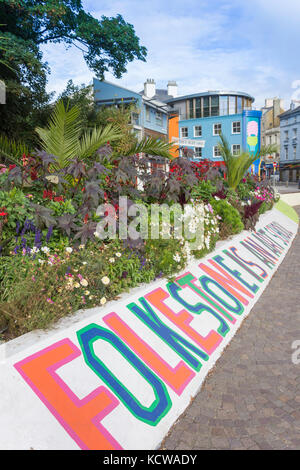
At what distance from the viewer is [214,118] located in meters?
42.9

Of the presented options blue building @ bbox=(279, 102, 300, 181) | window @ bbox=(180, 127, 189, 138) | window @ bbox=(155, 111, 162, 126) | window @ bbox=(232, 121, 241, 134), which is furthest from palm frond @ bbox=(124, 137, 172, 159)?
blue building @ bbox=(279, 102, 300, 181)

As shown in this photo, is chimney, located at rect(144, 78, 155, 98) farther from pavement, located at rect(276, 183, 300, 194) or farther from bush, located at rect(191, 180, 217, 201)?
bush, located at rect(191, 180, 217, 201)

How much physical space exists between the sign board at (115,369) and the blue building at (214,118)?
38029 mm

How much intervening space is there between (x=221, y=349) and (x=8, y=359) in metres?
2.47

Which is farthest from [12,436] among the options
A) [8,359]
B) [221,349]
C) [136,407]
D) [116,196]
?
[116,196]

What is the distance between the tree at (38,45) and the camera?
419 inches

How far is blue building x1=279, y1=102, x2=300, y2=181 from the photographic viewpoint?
5756cm

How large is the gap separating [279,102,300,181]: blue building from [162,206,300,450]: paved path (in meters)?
58.1

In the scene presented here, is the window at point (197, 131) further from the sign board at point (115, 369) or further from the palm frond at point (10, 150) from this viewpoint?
the sign board at point (115, 369)

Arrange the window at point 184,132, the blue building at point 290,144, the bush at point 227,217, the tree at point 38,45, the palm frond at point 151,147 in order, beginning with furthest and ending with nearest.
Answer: the blue building at point 290,144 → the window at point 184,132 → the tree at point 38,45 → the bush at point 227,217 → the palm frond at point 151,147

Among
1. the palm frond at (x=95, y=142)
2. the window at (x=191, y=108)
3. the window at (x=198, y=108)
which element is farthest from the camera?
the window at (x=191, y=108)

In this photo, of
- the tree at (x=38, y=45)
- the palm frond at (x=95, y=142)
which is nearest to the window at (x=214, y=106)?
the tree at (x=38, y=45)

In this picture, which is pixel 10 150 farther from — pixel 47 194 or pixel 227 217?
pixel 227 217
